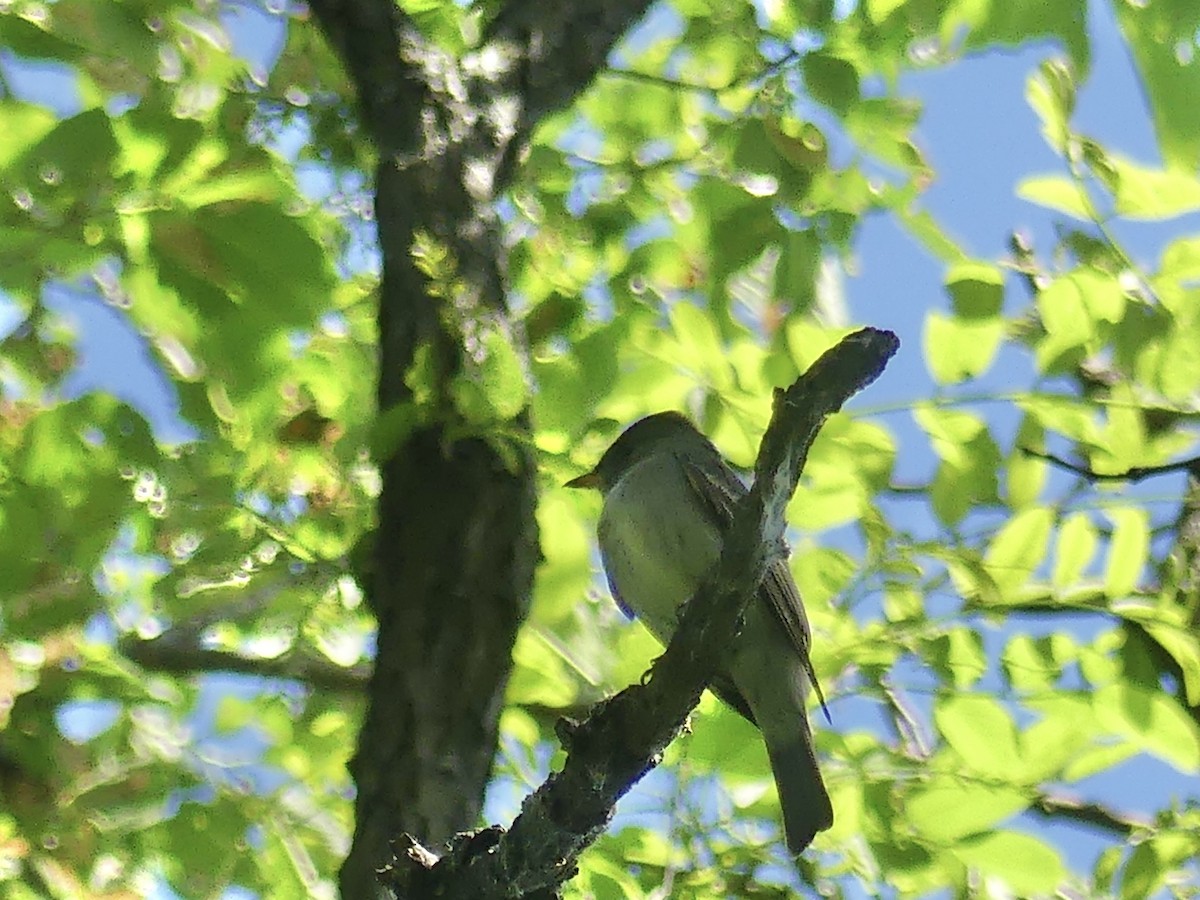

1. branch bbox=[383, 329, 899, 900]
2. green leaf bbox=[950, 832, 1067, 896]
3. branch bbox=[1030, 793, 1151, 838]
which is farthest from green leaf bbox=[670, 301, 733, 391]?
branch bbox=[1030, 793, 1151, 838]

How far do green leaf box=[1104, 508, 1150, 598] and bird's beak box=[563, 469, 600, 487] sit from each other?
35.5 inches

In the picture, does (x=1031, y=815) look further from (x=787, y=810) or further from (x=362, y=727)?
(x=362, y=727)

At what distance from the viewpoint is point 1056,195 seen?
2.43 meters

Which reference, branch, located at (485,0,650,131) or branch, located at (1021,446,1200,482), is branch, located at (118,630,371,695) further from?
branch, located at (1021,446,1200,482)

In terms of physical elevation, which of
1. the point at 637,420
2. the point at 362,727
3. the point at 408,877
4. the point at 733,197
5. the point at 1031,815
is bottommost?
the point at 408,877

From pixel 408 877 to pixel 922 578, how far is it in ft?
4.05

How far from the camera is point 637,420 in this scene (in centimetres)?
287

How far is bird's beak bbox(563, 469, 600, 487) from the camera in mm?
2541

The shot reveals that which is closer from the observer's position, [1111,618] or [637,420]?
[1111,618]

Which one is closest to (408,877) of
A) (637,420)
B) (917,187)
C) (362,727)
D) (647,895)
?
(362,727)

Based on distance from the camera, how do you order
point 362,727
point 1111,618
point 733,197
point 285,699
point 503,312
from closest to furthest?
point 362,727 < point 503,312 < point 1111,618 < point 733,197 < point 285,699

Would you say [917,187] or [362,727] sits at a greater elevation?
[917,187]

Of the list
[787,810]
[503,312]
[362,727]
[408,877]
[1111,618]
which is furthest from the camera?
[1111,618]

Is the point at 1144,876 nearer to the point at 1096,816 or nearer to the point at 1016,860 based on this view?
the point at 1016,860
